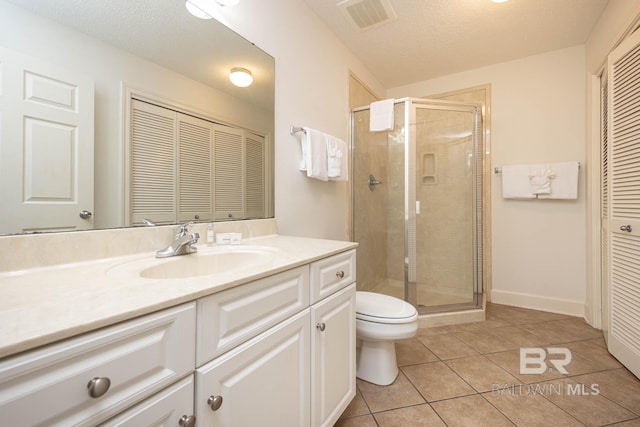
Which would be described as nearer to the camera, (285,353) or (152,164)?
(285,353)

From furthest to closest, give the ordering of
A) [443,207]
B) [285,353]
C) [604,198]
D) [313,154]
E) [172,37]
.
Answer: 1. [443,207]
2. [604,198]
3. [313,154]
4. [172,37]
5. [285,353]

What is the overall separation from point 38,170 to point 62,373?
0.69m

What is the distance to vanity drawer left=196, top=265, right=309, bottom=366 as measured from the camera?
2.01 feet

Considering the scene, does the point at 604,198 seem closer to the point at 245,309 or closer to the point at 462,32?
the point at 462,32

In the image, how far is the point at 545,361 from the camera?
1.72 meters

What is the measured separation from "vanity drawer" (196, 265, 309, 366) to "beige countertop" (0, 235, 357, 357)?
0.03 metres

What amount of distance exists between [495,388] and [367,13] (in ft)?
8.32

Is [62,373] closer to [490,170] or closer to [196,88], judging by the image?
[196,88]

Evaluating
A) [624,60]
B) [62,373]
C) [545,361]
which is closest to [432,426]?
[545,361]

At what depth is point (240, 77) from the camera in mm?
1423

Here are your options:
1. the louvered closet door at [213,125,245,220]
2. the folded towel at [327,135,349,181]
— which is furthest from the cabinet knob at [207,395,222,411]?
the folded towel at [327,135,349,181]

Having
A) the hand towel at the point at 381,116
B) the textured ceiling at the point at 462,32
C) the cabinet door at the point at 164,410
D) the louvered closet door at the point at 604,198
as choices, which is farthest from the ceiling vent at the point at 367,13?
the cabinet door at the point at 164,410

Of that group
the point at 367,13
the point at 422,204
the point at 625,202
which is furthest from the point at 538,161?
the point at 367,13

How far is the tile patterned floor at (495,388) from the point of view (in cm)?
126
